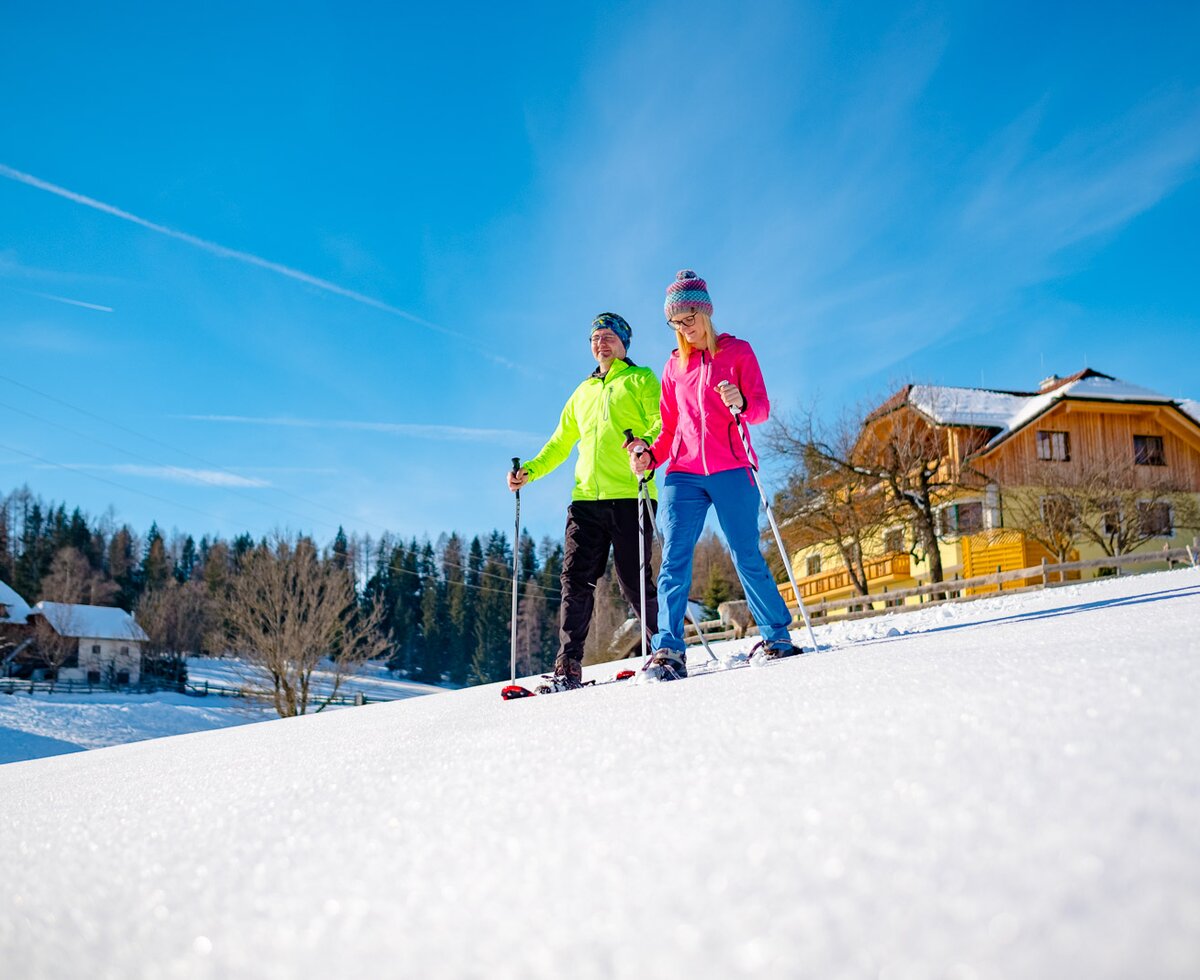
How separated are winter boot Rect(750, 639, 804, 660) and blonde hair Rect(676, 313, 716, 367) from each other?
1.32 m

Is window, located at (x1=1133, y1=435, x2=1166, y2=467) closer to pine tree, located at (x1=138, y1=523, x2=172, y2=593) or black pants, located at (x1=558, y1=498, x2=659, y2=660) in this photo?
black pants, located at (x1=558, y1=498, x2=659, y2=660)

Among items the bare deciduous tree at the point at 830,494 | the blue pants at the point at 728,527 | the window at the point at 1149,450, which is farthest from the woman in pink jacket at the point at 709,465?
the window at the point at 1149,450

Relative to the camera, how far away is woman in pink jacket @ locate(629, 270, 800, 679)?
11.0ft

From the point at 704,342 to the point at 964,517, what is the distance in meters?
21.1

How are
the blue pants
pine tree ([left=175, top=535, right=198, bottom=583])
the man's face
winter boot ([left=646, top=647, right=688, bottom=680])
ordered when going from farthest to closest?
pine tree ([left=175, top=535, right=198, bottom=583])
the man's face
the blue pants
winter boot ([left=646, top=647, right=688, bottom=680])

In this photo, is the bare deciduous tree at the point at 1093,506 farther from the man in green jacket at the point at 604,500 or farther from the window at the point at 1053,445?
the man in green jacket at the point at 604,500

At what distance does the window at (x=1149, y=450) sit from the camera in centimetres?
2281

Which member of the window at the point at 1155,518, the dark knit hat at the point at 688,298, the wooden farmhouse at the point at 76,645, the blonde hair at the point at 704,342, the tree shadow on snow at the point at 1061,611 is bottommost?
the wooden farmhouse at the point at 76,645

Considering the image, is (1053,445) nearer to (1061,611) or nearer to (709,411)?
(1061,611)

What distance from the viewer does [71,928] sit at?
95 cm

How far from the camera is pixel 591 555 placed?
13.7 feet

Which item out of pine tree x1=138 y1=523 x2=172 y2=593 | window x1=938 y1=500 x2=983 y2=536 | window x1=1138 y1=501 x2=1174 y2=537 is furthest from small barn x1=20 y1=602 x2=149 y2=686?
window x1=1138 y1=501 x2=1174 y2=537

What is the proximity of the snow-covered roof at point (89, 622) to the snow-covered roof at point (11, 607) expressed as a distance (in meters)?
0.69

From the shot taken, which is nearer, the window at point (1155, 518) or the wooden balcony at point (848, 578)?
the window at point (1155, 518)
